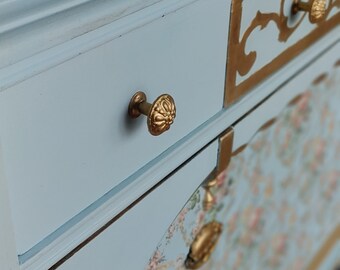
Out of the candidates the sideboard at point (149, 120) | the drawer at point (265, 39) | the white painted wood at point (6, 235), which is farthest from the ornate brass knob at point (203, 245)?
the white painted wood at point (6, 235)

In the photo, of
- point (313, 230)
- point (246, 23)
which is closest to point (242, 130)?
point (246, 23)

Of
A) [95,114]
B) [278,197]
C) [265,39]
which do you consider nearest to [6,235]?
[95,114]

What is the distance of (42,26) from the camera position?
0.33 metres

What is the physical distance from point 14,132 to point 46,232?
9 centimetres

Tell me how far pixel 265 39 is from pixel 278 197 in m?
0.32

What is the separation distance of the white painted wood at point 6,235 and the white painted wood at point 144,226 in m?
0.05

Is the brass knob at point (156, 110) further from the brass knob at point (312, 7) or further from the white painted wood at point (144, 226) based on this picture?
the brass knob at point (312, 7)

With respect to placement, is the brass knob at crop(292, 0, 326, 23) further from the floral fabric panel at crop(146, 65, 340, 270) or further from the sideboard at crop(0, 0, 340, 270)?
the floral fabric panel at crop(146, 65, 340, 270)

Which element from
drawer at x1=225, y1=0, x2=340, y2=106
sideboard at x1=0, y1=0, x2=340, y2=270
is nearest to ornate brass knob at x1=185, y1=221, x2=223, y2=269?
sideboard at x1=0, y1=0, x2=340, y2=270

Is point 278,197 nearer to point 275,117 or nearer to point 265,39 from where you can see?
point 275,117

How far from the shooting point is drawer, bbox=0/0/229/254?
351 mm

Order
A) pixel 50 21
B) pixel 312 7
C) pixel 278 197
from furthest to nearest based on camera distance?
pixel 278 197
pixel 312 7
pixel 50 21

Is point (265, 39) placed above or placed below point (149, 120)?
above

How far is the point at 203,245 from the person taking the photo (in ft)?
2.11
